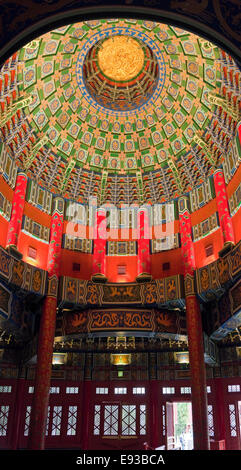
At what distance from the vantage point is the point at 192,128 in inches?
756

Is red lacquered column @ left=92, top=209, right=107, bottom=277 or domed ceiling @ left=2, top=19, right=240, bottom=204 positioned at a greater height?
domed ceiling @ left=2, top=19, right=240, bottom=204

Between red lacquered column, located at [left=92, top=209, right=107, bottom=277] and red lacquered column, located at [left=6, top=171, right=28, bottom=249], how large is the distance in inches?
168

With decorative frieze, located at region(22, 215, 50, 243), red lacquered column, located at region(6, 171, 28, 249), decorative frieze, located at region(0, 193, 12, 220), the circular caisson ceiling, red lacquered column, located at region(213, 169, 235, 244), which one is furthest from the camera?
the circular caisson ceiling

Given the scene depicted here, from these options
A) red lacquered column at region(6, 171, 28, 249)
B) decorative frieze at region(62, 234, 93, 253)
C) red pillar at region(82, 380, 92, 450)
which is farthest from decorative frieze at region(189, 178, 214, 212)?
red pillar at region(82, 380, 92, 450)

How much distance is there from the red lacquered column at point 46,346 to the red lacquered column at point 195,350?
5968 millimetres

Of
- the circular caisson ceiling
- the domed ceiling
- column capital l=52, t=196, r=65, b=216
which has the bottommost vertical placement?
column capital l=52, t=196, r=65, b=216

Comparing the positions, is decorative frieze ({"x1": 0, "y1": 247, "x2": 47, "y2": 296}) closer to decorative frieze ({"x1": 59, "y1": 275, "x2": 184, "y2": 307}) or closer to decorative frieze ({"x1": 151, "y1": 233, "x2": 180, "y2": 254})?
decorative frieze ({"x1": 59, "y1": 275, "x2": 184, "y2": 307})

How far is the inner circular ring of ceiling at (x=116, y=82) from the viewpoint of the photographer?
1808 centimetres

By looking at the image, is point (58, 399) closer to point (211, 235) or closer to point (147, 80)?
point (211, 235)

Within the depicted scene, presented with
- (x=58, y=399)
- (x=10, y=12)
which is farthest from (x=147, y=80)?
(x=58, y=399)

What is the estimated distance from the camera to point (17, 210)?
1691 centimetres

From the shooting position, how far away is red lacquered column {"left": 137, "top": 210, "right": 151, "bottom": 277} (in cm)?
1847

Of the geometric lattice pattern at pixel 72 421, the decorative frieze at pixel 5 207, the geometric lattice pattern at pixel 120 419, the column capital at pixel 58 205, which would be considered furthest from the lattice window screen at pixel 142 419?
the decorative frieze at pixel 5 207

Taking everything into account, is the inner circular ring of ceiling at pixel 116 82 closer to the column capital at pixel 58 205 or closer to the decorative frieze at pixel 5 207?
the column capital at pixel 58 205
